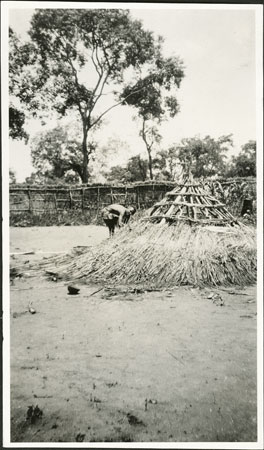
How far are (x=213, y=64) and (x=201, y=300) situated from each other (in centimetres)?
160

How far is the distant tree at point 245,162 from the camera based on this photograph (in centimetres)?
265

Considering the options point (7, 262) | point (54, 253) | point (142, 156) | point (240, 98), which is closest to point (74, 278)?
point (54, 253)

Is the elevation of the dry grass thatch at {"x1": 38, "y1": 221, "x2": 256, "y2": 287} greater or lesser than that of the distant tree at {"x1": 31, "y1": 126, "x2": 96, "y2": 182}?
lesser

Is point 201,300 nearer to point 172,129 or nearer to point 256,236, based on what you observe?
point 256,236

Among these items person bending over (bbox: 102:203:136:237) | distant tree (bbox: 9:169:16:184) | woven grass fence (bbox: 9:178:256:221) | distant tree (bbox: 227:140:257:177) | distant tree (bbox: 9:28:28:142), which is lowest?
person bending over (bbox: 102:203:136:237)

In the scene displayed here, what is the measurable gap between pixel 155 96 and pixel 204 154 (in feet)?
1.78

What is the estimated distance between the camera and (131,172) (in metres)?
2.81

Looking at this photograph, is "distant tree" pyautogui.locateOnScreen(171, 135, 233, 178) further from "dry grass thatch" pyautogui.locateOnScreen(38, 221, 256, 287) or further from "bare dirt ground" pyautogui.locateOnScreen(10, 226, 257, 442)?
"bare dirt ground" pyautogui.locateOnScreen(10, 226, 257, 442)

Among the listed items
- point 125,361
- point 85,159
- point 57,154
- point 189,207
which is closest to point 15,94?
point 57,154

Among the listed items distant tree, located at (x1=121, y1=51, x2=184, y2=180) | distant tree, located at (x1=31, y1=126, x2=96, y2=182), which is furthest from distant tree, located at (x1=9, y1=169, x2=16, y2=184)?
distant tree, located at (x1=121, y1=51, x2=184, y2=180)

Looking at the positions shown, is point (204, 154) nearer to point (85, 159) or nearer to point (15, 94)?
point (85, 159)

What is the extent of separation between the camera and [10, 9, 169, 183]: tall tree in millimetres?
2619

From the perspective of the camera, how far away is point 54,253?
2.68 meters

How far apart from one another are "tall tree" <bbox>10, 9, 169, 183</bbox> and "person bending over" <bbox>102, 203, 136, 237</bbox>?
0.38 metres
